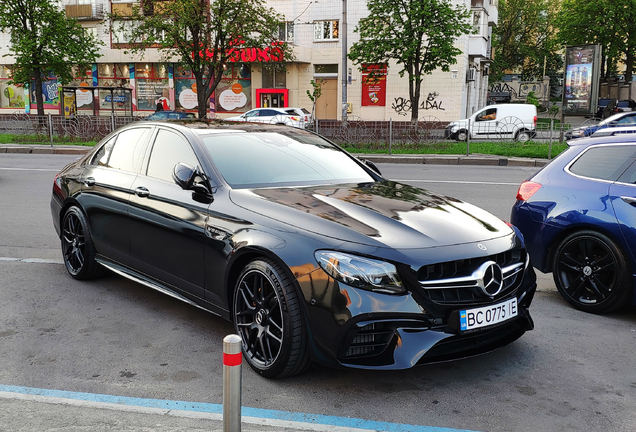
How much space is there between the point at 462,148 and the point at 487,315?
17.4 metres

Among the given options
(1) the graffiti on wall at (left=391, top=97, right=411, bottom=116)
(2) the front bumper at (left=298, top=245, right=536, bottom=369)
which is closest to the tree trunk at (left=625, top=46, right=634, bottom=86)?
(1) the graffiti on wall at (left=391, top=97, right=411, bottom=116)

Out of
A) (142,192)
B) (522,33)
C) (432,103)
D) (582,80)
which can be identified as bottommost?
(142,192)

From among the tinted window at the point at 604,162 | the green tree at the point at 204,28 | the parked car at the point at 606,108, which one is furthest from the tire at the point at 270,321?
the parked car at the point at 606,108

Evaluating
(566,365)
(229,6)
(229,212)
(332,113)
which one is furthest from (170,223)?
(332,113)

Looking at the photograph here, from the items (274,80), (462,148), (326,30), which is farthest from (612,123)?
(274,80)

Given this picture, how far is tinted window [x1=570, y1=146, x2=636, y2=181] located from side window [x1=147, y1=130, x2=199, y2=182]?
3210 millimetres

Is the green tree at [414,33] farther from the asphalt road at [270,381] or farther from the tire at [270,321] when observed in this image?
the tire at [270,321]

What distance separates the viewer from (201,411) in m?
3.38

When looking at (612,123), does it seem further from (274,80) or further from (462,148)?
(274,80)

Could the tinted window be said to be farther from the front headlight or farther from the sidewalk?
the sidewalk

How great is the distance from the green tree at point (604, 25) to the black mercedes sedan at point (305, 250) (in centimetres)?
4765

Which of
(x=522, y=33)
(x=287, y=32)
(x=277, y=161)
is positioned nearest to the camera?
(x=277, y=161)

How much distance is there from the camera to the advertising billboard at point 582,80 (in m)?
29.2

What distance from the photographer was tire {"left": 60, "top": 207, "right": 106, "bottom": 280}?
5664 millimetres
